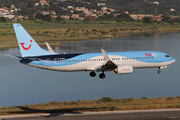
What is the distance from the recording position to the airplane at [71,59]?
5772 centimetres

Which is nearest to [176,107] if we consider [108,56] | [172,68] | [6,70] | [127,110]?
[127,110]

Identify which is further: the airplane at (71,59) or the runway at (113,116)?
the airplane at (71,59)

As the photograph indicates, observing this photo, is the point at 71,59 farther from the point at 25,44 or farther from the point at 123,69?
the point at 123,69

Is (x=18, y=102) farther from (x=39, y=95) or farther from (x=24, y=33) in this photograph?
(x=24, y=33)

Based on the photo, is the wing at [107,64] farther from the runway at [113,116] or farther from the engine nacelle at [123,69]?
the runway at [113,116]

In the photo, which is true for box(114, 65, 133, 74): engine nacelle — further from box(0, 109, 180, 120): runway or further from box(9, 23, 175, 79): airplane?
box(0, 109, 180, 120): runway

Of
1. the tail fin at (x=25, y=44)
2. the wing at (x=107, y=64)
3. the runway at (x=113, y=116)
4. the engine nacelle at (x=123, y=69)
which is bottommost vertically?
the runway at (x=113, y=116)

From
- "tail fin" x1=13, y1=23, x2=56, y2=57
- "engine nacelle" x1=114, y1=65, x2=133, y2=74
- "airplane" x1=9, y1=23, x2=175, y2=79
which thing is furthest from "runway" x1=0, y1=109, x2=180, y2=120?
"tail fin" x1=13, y1=23, x2=56, y2=57

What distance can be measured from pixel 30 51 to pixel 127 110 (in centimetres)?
2482

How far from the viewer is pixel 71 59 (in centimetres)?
5856

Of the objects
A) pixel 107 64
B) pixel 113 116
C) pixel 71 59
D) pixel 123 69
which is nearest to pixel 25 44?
pixel 71 59

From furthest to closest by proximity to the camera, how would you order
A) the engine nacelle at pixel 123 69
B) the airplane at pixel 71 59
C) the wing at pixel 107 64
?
the engine nacelle at pixel 123 69 → the airplane at pixel 71 59 → the wing at pixel 107 64

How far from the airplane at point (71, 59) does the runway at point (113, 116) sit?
18865 millimetres

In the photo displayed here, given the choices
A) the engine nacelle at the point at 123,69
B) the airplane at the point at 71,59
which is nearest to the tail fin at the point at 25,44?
the airplane at the point at 71,59
